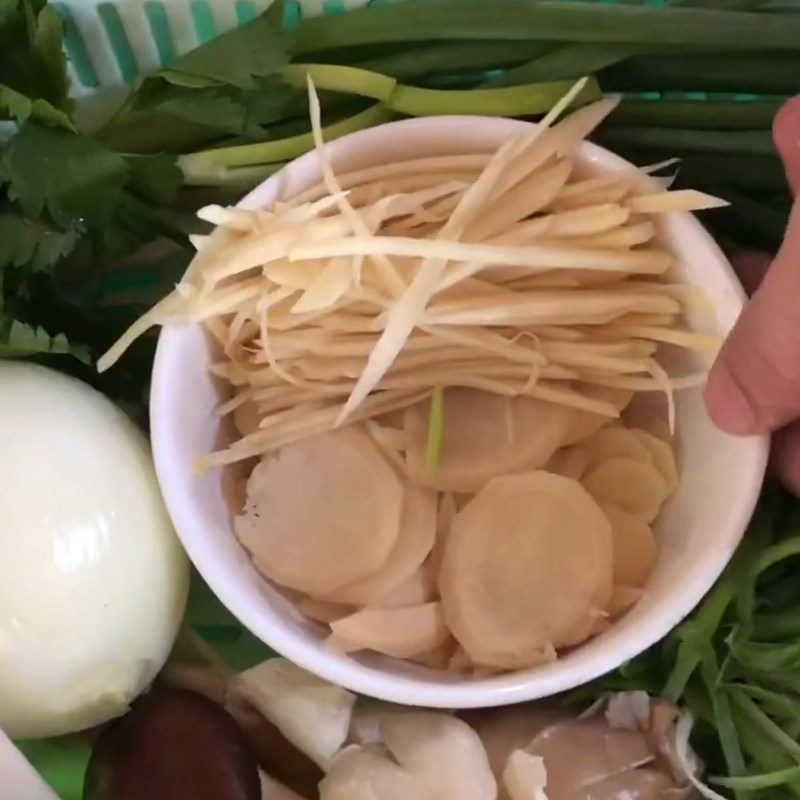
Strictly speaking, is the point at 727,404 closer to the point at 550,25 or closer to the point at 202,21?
the point at 550,25

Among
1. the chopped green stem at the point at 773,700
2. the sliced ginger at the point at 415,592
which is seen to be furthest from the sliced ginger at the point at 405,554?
the chopped green stem at the point at 773,700

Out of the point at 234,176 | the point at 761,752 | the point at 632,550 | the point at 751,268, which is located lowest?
the point at 761,752

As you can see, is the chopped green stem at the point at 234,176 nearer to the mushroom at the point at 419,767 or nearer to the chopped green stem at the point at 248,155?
the chopped green stem at the point at 248,155

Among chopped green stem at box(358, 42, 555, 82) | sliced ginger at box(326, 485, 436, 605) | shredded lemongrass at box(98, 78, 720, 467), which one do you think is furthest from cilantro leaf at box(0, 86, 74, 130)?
sliced ginger at box(326, 485, 436, 605)

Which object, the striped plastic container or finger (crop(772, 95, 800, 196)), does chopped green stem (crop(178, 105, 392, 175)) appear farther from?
finger (crop(772, 95, 800, 196))

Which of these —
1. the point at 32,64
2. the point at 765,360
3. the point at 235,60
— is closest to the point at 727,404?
the point at 765,360

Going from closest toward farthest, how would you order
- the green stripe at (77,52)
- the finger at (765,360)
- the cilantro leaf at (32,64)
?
the finger at (765,360) < the cilantro leaf at (32,64) < the green stripe at (77,52)
